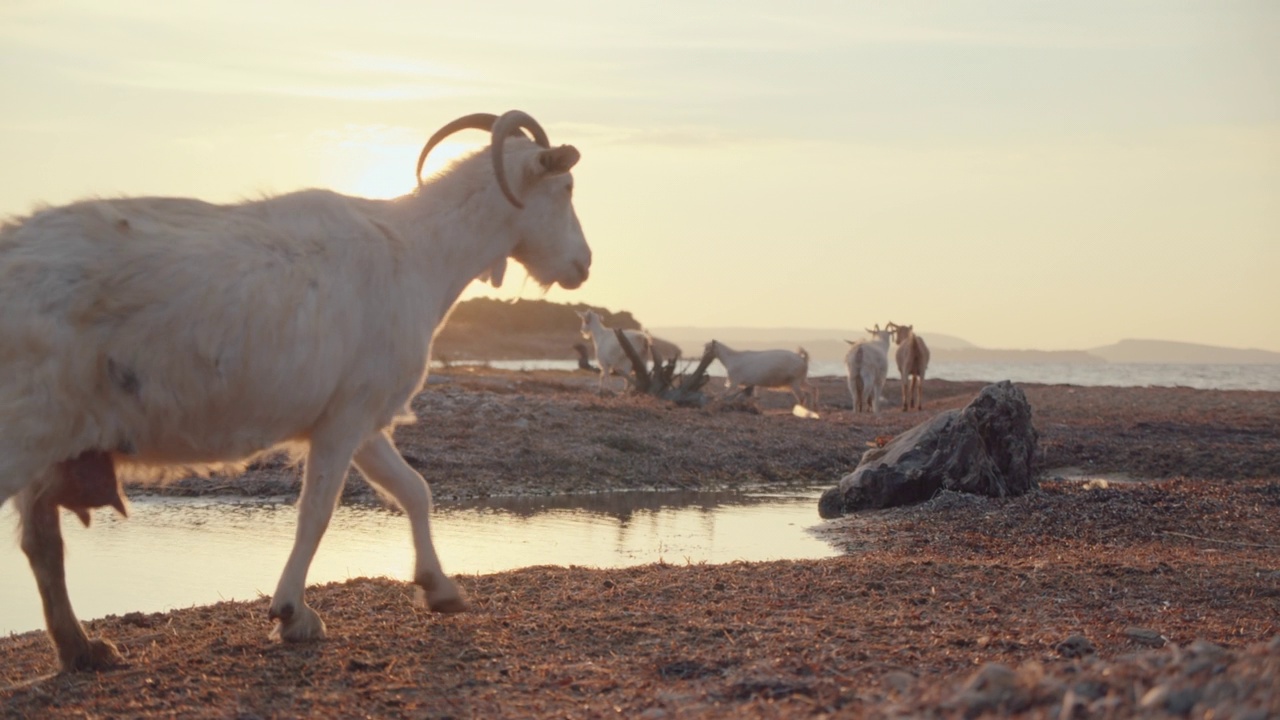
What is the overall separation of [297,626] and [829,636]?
238 centimetres

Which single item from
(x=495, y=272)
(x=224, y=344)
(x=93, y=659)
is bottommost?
(x=93, y=659)

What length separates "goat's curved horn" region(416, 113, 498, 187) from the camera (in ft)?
22.2

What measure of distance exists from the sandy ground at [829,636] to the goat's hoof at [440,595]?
0.22 ft

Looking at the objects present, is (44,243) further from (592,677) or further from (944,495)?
(944,495)

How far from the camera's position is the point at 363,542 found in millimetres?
10031

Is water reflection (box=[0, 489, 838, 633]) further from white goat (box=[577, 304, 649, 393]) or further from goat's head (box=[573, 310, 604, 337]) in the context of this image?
goat's head (box=[573, 310, 604, 337])

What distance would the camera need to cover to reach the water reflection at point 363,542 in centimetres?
801

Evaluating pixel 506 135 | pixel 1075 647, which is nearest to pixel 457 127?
pixel 506 135

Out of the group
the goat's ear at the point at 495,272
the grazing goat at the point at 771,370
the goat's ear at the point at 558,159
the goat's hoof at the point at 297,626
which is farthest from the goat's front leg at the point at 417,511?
the grazing goat at the point at 771,370

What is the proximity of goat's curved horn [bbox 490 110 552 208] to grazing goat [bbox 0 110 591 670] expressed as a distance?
0.05 feet

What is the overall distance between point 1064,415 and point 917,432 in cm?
1225

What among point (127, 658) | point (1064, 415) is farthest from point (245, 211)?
point (1064, 415)

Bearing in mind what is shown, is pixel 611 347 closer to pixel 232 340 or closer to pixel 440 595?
pixel 440 595

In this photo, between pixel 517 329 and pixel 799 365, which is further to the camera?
pixel 517 329
